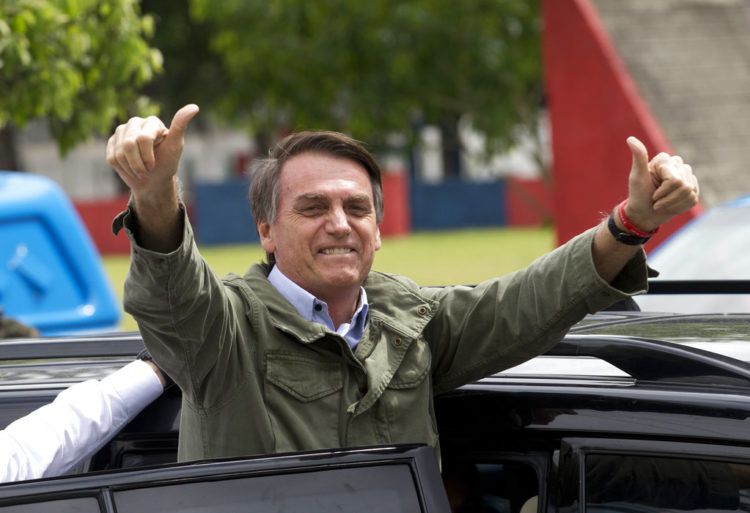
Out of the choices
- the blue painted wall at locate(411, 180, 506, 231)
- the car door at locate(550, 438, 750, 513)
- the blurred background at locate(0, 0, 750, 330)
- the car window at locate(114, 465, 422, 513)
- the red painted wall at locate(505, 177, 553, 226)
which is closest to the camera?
the car window at locate(114, 465, 422, 513)

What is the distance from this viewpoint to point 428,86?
20672 mm

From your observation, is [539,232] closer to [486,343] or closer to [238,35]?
[238,35]

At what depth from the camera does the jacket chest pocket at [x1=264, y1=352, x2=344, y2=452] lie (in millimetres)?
2605

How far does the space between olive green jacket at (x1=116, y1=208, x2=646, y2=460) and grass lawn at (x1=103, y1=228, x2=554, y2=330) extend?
1241 cm

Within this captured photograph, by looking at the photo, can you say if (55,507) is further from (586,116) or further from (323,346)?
(586,116)

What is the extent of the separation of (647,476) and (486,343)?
55 cm

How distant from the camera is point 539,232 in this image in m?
34.6

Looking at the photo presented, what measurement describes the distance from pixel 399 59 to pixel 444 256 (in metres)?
6.57

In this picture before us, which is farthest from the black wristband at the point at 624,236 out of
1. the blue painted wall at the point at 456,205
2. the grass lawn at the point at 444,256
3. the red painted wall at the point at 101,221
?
the blue painted wall at the point at 456,205

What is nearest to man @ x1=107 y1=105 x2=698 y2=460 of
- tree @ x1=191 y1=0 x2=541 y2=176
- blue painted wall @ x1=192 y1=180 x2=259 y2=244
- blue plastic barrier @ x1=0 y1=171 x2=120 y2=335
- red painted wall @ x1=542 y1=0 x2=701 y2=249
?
blue plastic barrier @ x1=0 y1=171 x2=120 y2=335

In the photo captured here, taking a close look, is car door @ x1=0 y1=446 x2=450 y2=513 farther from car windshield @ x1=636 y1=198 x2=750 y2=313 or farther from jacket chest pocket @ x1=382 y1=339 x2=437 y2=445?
car windshield @ x1=636 y1=198 x2=750 y2=313

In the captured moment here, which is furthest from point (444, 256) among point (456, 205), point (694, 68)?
point (456, 205)

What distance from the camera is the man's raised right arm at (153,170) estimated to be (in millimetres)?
2352

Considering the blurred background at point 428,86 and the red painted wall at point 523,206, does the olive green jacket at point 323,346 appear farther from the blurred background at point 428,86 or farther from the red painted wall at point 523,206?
the red painted wall at point 523,206
